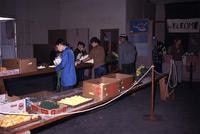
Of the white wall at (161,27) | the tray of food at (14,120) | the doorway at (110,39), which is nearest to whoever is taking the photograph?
the tray of food at (14,120)

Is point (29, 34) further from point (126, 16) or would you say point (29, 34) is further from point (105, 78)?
point (105, 78)

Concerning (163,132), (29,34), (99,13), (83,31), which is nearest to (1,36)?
(29,34)

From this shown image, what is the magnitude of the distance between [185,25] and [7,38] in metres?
7.57

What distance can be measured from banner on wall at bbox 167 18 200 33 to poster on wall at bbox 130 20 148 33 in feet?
4.51

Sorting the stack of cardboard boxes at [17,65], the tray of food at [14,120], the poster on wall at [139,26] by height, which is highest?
the poster on wall at [139,26]

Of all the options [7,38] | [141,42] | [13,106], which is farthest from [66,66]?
[7,38]

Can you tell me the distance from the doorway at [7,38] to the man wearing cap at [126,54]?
5139mm

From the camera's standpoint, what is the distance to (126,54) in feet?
19.2

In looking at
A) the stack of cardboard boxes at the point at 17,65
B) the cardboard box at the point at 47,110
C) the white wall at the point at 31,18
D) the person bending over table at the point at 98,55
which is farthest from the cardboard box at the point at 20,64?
the white wall at the point at 31,18

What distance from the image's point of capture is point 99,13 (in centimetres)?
952

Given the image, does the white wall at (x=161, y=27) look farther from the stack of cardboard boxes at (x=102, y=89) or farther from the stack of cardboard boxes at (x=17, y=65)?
the stack of cardboard boxes at (x=102, y=89)

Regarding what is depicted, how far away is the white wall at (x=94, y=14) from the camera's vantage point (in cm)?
894

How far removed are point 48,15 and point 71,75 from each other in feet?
23.7

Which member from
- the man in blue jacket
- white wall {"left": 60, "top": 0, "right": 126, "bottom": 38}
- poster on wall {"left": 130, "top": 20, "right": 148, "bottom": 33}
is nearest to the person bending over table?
the man in blue jacket
